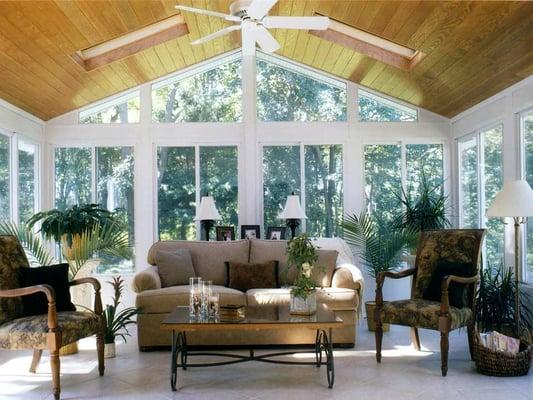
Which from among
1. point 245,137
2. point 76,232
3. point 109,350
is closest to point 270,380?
point 109,350

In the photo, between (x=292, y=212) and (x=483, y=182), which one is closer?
(x=483, y=182)

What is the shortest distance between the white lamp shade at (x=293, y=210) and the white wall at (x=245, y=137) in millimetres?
617

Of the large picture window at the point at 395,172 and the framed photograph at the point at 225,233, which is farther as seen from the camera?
the large picture window at the point at 395,172

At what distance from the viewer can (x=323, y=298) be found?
17.0ft

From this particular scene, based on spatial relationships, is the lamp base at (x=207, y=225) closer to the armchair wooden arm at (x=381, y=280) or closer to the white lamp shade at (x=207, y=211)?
the white lamp shade at (x=207, y=211)

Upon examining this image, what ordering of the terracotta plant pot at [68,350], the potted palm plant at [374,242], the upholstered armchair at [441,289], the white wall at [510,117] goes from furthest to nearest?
Answer: the potted palm plant at [374,242] → the white wall at [510,117] → the terracotta plant pot at [68,350] → the upholstered armchair at [441,289]

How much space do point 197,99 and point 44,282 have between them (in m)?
3.96

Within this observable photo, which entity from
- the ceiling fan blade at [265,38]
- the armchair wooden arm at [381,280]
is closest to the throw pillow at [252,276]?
the armchair wooden arm at [381,280]

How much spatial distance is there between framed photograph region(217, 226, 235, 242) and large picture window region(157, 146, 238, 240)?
158 mm

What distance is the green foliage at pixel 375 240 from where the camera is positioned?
6.32 m

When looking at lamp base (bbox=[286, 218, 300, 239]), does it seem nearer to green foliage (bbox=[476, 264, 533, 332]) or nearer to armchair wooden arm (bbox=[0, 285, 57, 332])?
green foliage (bbox=[476, 264, 533, 332])

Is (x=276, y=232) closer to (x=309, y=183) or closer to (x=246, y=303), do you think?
(x=309, y=183)

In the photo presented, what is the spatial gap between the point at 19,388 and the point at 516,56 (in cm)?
467

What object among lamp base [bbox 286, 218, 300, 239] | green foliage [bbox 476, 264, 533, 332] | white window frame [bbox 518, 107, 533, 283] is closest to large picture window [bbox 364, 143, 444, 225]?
lamp base [bbox 286, 218, 300, 239]
